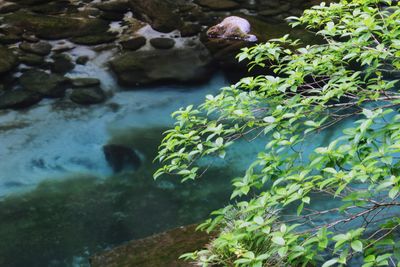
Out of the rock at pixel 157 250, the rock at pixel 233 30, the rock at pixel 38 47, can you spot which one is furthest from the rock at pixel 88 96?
the rock at pixel 157 250

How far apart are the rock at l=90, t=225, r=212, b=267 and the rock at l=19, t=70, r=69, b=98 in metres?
4.03

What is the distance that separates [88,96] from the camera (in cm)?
812

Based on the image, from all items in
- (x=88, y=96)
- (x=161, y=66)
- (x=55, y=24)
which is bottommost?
(x=88, y=96)

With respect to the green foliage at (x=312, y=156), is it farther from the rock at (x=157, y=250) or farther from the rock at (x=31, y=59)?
the rock at (x=31, y=59)

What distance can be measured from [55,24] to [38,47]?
763 mm

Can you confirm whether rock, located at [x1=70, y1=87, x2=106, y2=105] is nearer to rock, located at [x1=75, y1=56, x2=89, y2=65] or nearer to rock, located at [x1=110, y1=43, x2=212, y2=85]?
rock, located at [x1=110, y1=43, x2=212, y2=85]

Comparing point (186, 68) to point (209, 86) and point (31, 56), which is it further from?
point (31, 56)

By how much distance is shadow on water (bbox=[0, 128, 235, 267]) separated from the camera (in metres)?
5.43

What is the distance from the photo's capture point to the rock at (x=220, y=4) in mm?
10438

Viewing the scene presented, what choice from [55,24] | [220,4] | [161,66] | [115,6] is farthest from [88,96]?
[220,4]

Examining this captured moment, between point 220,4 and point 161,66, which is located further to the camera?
point 220,4

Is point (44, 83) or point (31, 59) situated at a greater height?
point (31, 59)

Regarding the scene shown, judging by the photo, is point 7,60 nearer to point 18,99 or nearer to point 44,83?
point 44,83

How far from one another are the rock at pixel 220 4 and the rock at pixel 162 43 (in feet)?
5.16
